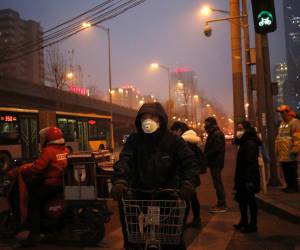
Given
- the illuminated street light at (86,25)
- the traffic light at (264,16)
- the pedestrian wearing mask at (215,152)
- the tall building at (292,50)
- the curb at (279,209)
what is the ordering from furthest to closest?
1. the tall building at (292,50)
2. the illuminated street light at (86,25)
3. the traffic light at (264,16)
4. the pedestrian wearing mask at (215,152)
5. the curb at (279,209)

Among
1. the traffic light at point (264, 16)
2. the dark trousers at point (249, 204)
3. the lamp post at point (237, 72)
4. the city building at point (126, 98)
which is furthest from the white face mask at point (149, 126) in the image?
the city building at point (126, 98)

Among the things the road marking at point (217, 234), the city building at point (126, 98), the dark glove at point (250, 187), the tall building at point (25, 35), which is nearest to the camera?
the road marking at point (217, 234)

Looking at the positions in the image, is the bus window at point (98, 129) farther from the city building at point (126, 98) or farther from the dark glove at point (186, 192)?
the city building at point (126, 98)

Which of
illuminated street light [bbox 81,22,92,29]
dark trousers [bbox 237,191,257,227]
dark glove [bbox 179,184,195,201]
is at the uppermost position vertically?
illuminated street light [bbox 81,22,92,29]

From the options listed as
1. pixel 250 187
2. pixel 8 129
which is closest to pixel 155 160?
pixel 250 187

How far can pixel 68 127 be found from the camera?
2783 centimetres

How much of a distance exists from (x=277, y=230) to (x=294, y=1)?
162757 millimetres

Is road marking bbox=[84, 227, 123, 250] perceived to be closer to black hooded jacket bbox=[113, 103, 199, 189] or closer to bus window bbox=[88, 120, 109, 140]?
black hooded jacket bbox=[113, 103, 199, 189]

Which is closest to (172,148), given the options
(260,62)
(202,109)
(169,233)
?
(169,233)

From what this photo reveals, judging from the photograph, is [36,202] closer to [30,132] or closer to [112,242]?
[112,242]

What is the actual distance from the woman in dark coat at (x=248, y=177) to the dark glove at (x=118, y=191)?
11.5ft

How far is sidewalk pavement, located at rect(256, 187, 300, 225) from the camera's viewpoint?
800 centimetres

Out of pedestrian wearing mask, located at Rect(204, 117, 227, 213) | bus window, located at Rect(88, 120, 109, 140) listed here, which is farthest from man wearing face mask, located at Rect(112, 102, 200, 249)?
bus window, located at Rect(88, 120, 109, 140)

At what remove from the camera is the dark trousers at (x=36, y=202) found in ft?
21.9
